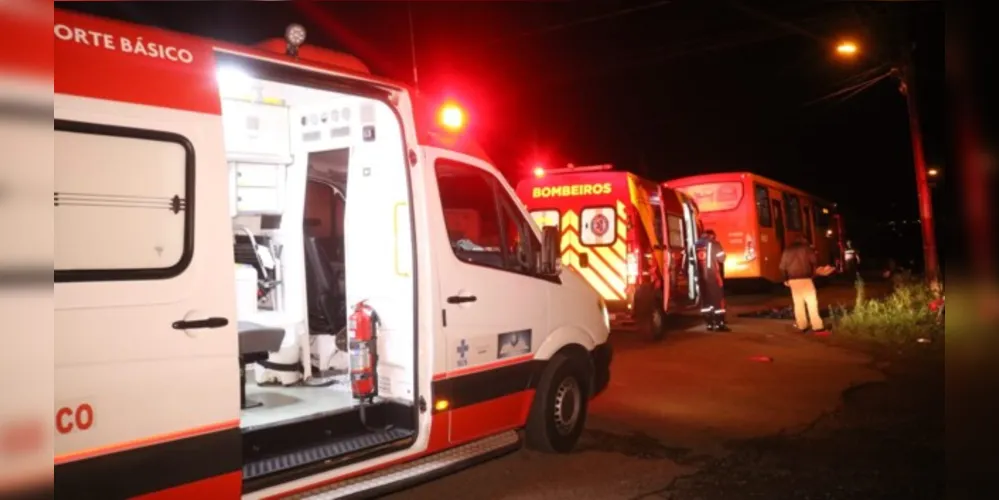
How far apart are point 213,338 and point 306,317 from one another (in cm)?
235

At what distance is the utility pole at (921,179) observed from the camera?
49.5 ft

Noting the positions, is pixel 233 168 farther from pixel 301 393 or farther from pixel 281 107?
pixel 301 393

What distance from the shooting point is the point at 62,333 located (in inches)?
118

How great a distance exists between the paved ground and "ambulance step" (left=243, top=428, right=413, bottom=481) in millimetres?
682

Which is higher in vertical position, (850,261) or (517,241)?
(517,241)

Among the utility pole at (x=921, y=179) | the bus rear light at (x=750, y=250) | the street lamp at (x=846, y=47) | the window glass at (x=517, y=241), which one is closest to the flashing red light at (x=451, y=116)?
the window glass at (x=517, y=241)

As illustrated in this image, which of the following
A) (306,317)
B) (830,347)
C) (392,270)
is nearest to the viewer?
(392,270)

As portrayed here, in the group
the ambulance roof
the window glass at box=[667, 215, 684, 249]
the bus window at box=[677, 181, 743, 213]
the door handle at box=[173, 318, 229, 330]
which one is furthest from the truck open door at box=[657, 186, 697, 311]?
the door handle at box=[173, 318, 229, 330]

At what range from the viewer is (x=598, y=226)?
39.7 ft

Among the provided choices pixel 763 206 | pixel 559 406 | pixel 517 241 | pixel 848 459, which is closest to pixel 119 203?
pixel 517 241

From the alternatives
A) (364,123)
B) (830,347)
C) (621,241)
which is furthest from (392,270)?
(830,347)

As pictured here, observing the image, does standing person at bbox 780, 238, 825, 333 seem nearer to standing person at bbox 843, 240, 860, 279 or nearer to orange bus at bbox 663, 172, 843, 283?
orange bus at bbox 663, 172, 843, 283

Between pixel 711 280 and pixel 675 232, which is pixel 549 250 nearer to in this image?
pixel 711 280

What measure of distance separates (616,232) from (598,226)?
1.17 feet
